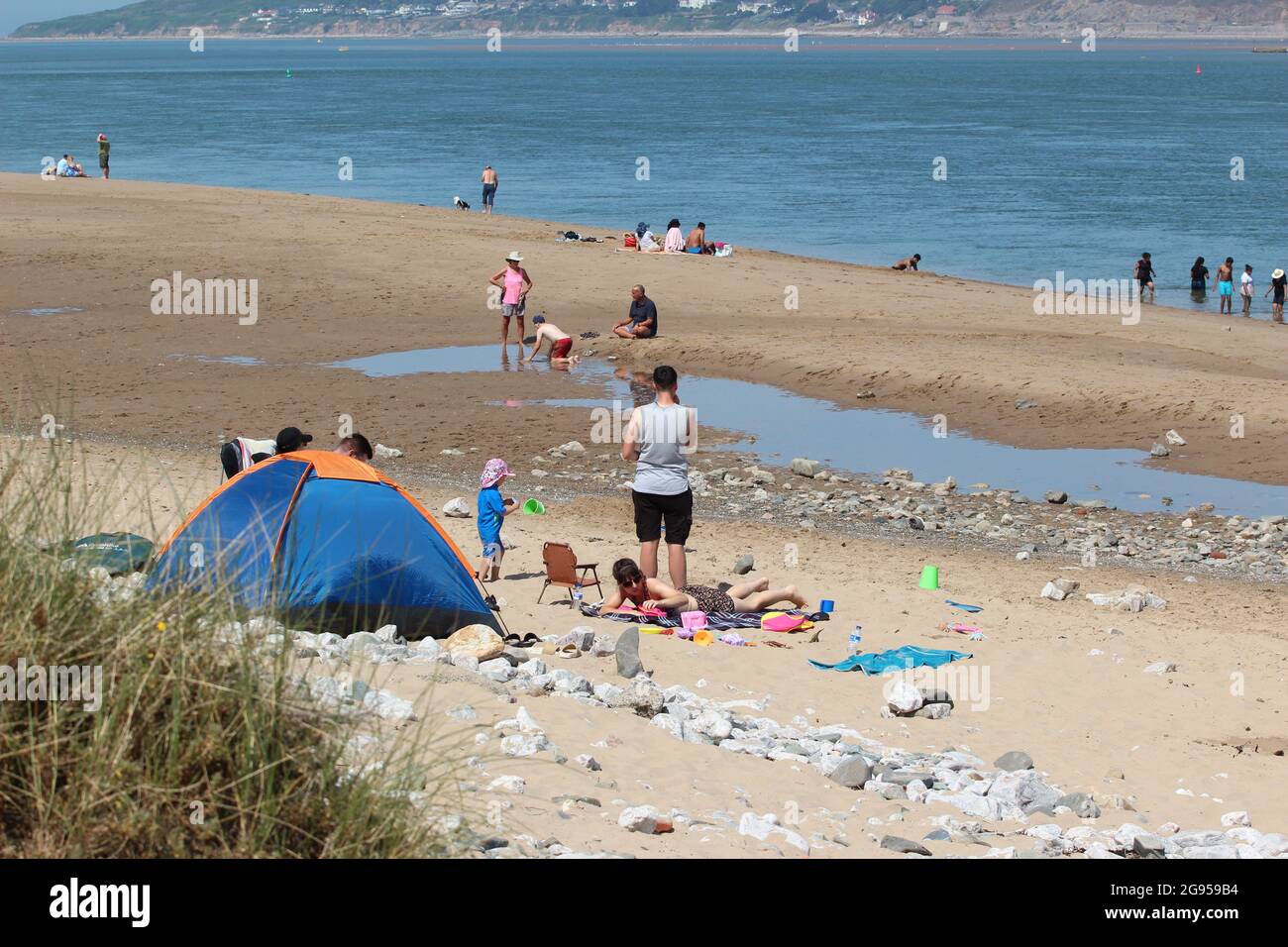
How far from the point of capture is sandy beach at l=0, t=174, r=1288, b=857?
7.87m

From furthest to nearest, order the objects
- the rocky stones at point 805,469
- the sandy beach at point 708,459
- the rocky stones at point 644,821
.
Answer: the rocky stones at point 805,469, the sandy beach at point 708,459, the rocky stones at point 644,821

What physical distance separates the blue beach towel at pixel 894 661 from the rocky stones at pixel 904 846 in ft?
11.1

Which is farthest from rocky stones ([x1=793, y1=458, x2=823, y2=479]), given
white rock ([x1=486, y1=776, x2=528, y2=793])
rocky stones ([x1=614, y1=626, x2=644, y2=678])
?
white rock ([x1=486, y1=776, x2=528, y2=793])

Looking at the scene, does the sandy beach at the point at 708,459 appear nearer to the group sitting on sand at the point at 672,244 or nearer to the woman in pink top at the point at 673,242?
the group sitting on sand at the point at 672,244

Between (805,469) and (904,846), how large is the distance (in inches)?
394

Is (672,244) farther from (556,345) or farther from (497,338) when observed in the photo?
(556,345)

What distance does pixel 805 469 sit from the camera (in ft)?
55.1

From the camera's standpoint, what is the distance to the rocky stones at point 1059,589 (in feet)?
40.9

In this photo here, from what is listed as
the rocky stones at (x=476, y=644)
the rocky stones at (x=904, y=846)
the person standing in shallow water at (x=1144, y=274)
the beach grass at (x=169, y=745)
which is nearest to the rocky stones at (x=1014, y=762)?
the rocky stones at (x=904, y=846)

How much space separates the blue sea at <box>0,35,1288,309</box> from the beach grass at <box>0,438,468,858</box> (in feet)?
100

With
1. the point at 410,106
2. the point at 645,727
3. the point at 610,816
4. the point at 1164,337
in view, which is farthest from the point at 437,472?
the point at 410,106

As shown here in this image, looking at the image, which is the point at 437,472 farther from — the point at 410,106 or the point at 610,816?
the point at 410,106

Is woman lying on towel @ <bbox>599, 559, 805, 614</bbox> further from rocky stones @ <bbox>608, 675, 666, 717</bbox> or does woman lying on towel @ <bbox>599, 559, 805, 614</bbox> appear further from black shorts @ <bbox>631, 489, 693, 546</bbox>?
rocky stones @ <bbox>608, 675, 666, 717</bbox>

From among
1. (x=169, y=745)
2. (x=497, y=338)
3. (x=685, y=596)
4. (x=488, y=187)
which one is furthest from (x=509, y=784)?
(x=488, y=187)
